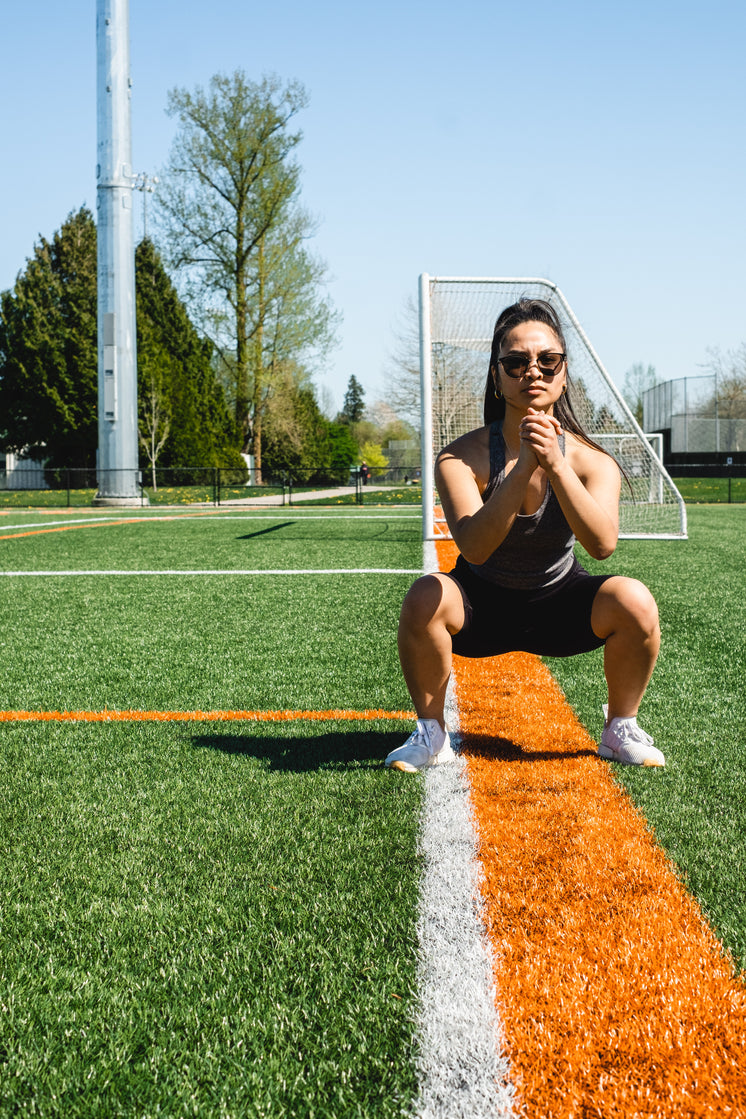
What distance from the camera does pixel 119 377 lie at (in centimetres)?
2211

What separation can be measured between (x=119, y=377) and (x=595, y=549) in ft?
69.8

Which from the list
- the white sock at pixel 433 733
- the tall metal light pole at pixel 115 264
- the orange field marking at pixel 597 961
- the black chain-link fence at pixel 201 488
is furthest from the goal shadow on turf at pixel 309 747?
the black chain-link fence at pixel 201 488

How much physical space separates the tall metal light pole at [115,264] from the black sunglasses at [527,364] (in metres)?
20.7

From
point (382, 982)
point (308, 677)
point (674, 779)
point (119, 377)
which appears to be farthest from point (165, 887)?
point (119, 377)

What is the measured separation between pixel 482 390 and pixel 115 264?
14789 mm

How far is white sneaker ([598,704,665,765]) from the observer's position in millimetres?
2510

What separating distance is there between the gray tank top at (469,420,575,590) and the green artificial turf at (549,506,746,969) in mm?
582

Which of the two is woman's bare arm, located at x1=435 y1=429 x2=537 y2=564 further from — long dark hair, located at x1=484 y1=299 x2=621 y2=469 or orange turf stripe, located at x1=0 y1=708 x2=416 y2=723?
orange turf stripe, located at x1=0 y1=708 x2=416 y2=723

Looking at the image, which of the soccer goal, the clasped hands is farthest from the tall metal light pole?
the clasped hands

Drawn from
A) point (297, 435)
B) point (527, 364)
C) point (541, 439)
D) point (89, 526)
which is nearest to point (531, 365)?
point (527, 364)

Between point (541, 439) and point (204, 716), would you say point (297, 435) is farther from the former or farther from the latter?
point (541, 439)

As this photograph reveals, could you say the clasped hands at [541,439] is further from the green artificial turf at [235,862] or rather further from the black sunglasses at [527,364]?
the green artificial turf at [235,862]

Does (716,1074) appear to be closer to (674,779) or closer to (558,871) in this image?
(558,871)

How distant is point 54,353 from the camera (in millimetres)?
35906
